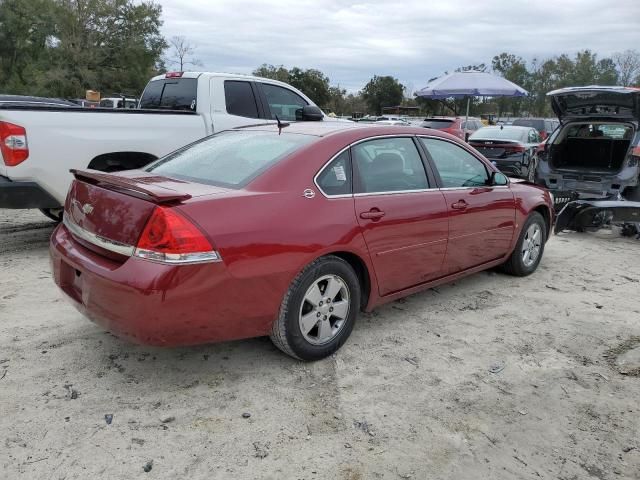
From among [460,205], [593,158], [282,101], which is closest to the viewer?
[460,205]

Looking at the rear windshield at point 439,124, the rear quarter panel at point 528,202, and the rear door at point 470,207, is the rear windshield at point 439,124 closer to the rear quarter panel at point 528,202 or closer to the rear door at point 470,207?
the rear quarter panel at point 528,202

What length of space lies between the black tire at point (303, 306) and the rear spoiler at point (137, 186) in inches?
33.3

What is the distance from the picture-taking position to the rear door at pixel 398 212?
12.4ft

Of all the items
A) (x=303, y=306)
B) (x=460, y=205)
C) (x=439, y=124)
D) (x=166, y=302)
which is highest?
(x=439, y=124)

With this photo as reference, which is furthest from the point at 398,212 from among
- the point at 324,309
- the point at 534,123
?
the point at 534,123

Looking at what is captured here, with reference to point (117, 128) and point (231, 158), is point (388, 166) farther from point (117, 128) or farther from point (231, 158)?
point (117, 128)

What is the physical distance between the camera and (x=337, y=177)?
12.1ft

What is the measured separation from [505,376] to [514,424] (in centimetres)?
56

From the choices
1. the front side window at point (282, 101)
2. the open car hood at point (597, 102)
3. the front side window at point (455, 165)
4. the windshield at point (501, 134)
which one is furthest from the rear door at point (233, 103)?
the windshield at point (501, 134)

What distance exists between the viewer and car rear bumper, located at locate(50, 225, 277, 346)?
285cm

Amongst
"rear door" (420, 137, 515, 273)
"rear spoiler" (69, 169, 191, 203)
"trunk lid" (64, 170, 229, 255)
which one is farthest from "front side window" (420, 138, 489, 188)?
"rear spoiler" (69, 169, 191, 203)

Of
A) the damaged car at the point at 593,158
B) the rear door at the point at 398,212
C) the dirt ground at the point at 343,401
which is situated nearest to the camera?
the dirt ground at the point at 343,401

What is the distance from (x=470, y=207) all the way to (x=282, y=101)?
13.4 ft

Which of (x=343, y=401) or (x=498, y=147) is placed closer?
(x=343, y=401)
